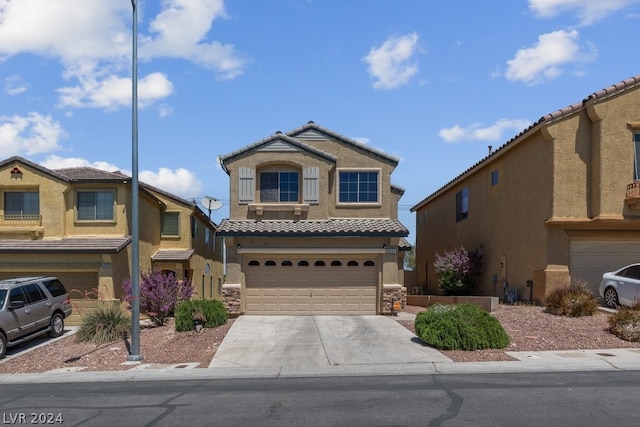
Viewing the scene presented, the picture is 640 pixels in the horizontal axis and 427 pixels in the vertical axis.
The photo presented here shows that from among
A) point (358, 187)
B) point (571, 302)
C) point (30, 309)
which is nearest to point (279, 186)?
point (358, 187)

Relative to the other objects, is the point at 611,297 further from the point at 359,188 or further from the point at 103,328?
the point at 103,328

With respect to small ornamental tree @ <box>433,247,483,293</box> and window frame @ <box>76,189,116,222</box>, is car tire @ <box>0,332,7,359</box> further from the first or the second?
small ornamental tree @ <box>433,247,483,293</box>

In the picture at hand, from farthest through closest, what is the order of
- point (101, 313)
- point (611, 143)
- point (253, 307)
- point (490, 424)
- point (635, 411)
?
point (253, 307), point (611, 143), point (101, 313), point (635, 411), point (490, 424)

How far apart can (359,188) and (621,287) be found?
31.6ft

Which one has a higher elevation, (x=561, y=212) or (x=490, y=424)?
(x=561, y=212)

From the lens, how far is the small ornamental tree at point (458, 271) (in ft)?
82.8

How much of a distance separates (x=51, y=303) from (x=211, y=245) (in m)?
19.0

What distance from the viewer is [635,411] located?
8.20m

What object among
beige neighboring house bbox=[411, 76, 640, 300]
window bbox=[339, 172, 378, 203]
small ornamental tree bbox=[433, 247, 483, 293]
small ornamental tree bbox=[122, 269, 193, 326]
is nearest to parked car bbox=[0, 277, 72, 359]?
small ornamental tree bbox=[122, 269, 193, 326]

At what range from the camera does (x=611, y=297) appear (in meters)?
18.4

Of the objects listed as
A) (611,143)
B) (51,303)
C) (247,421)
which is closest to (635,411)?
(247,421)

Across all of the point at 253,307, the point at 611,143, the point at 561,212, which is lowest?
the point at 253,307

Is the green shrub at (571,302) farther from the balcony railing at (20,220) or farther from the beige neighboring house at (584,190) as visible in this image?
the balcony railing at (20,220)

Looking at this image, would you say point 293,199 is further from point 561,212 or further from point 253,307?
point 561,212
